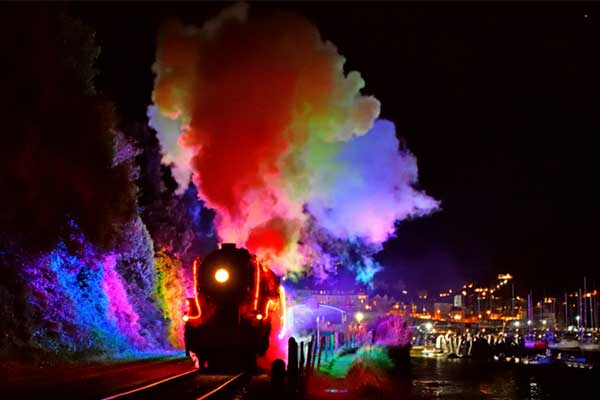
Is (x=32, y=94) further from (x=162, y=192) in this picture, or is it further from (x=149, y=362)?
(x=162, y=192)

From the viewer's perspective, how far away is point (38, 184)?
81.6 feet

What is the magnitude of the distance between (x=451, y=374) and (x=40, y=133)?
62.3ft

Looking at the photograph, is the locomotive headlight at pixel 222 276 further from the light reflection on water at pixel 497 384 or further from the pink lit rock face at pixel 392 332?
the pink lit rock face at pixel 392 332

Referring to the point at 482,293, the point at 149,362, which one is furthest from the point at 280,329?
the point at 482,293

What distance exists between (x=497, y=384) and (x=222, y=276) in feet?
37.6

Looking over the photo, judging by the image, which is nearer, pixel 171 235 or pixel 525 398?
pixel 525 398

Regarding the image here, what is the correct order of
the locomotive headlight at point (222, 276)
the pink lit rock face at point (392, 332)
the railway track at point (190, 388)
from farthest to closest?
the pink lit rock face at point (392, 332) < the locomotive headlight at point (222, 276) < the railway track at point (190, 388)

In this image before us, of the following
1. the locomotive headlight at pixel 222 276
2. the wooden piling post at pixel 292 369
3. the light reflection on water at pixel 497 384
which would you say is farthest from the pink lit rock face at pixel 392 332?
the wooden piling post at pixel 292 369

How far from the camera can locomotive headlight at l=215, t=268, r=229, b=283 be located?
1942 centimetres

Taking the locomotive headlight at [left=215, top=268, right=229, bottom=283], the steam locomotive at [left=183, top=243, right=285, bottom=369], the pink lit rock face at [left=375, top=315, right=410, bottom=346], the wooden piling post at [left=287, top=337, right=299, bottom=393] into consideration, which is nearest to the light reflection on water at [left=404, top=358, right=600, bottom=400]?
the pink lit rock face at [left=375, top=315, right=410, bottom=346]

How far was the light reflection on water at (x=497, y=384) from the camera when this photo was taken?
2064cm

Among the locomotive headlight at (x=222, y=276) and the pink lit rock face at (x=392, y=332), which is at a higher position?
the locomotive headlight at (x=222, y=276)

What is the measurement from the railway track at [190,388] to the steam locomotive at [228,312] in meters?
0.54

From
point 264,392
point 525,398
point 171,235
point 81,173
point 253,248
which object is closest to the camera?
point 264,392
